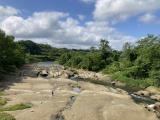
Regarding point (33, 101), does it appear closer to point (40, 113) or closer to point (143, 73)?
point (40, 113)

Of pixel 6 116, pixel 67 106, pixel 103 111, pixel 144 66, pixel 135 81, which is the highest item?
pixel 144 66

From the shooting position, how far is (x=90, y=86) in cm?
5422

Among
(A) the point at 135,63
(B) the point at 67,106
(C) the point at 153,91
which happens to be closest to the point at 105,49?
(A) the point at 135,63

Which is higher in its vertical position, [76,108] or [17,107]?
[17,107]

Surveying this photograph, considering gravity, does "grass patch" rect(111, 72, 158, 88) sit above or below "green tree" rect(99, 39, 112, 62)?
below

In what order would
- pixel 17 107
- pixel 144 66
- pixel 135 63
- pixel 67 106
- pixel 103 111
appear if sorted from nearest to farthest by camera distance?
pixel 17 107
pixel 103 111
pixel 67 106
pixel 144 66
pixel 135 63

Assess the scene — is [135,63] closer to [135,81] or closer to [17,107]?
[135,81]

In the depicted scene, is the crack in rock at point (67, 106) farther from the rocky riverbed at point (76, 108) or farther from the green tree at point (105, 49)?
the green tree at point (105, 49)

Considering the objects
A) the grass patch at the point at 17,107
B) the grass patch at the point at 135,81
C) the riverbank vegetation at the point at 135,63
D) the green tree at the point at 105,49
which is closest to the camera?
the grass patch at the point at 17,107

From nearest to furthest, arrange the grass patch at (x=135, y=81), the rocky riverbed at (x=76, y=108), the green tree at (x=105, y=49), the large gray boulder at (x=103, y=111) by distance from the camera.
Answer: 1. the rocky riverbed at (x=76, y=108)
2. the large gray boulder at (x=103, y=111)
3. the grass patch at (x=135, y=81)
4. the green tree at (x=105, y=49)

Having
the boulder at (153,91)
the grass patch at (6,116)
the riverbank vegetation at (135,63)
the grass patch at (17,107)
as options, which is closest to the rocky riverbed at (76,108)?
the grass patch at (6,116)

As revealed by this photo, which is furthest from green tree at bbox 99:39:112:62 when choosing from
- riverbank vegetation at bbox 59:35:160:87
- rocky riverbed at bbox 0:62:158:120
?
rocky riverbed at bbox 0:62:158:120

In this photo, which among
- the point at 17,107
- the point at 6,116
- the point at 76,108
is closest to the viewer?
the point at 6,116

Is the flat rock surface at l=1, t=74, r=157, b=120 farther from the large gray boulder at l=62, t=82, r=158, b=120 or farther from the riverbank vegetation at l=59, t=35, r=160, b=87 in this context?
the riverbank vegetation at l=59, t=35, r=160, b=87
